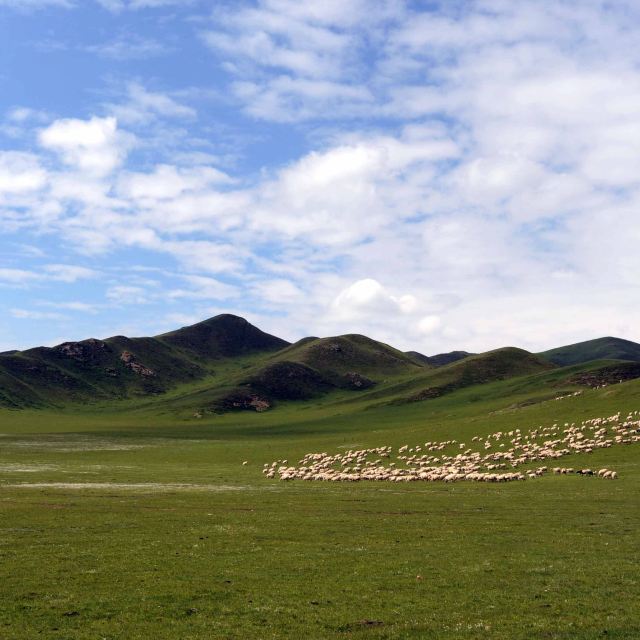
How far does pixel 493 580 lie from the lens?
19703 mm

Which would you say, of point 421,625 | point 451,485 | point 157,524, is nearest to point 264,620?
point 421,625

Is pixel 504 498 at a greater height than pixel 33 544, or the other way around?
pixel 33 544

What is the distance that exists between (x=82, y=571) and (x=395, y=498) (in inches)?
946

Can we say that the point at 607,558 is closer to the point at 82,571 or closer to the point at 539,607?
the point at 539,607

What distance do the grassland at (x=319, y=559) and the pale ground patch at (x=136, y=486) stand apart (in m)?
0.17

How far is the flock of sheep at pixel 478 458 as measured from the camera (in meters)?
54.0

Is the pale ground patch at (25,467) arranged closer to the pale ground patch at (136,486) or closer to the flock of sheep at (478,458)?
the pale ground patch at (136,486)

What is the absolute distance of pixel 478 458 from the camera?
211 feet

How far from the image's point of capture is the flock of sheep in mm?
54031

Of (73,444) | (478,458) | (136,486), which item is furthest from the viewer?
(73,444)

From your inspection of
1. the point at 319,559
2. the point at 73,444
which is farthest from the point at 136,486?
the point at 73,444

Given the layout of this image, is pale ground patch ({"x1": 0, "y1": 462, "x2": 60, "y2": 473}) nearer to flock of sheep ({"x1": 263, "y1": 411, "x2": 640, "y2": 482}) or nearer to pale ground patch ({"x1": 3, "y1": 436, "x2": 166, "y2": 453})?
flock of sheep ({"x1": 263, "y1": 411, "x2": 640, "y2": 482})

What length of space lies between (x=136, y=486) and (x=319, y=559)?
30.3 metres

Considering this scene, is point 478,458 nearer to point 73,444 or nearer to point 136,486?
point 136,486
